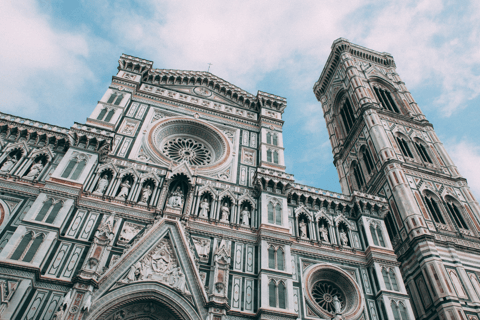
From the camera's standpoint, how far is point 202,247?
15219mm

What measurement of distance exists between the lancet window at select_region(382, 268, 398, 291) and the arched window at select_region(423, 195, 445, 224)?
23.1 ft

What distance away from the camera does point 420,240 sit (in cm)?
1902

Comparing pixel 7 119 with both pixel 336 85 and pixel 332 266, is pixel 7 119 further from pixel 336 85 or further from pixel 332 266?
pixel 336 85

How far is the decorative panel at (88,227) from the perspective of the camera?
46.4 feet

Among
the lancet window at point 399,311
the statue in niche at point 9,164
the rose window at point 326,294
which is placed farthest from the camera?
the statue in niche at point 9,164

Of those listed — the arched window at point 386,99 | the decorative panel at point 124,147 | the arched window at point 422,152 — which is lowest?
the decorative panel at point 124,147

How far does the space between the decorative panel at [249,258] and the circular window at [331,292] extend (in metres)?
2.36

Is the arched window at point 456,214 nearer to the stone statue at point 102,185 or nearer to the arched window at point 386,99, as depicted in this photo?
the arched window at point 386,99

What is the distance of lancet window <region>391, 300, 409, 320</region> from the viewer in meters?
14.8

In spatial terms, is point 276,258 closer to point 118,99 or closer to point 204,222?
point 204,222

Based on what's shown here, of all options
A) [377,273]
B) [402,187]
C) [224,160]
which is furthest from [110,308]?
[402,187]

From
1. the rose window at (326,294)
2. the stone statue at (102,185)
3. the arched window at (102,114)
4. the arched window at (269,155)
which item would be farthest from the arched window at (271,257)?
the arched window at (102,114)

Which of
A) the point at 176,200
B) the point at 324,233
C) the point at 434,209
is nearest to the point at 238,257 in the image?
the point at 176,200

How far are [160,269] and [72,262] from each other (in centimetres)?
306
